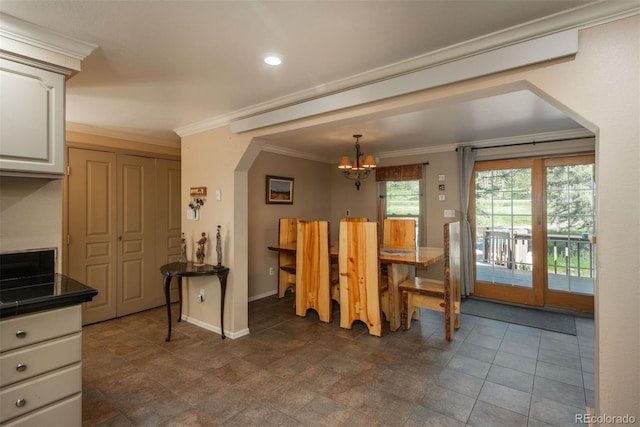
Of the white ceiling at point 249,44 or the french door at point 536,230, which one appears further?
the french door at point 536,230

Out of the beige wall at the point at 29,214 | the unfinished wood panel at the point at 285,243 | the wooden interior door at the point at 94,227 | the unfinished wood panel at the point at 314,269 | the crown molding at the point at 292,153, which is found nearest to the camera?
the beige wall at the point at 29,214

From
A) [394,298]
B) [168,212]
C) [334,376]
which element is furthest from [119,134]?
[394,298]

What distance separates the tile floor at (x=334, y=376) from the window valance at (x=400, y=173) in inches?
95.3

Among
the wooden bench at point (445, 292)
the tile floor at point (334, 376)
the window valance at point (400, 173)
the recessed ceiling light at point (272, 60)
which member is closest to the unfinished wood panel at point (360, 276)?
the tile floor at point (334, 376)

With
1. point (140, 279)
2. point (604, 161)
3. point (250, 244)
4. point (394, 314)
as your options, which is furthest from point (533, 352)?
point (140, 279)

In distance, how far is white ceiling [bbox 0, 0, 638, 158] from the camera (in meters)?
1.52

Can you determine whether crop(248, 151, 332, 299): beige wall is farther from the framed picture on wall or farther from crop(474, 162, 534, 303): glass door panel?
crop(474, 162, 534, 303): glass door panel

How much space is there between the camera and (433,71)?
1.97 m

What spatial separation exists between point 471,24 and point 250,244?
3844 millimetres

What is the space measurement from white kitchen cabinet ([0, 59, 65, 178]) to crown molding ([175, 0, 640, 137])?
153 cm

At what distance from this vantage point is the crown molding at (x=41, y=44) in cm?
162

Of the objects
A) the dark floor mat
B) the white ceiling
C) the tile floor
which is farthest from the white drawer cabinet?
the dark floor mat

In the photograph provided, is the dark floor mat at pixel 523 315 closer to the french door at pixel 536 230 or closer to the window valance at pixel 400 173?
the french door at pixel 536 230

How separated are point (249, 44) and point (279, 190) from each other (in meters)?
3.35
